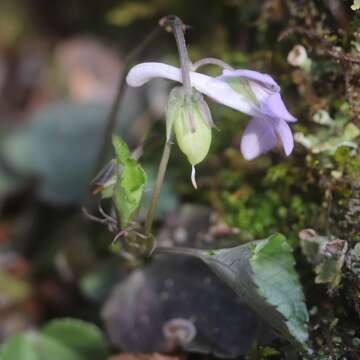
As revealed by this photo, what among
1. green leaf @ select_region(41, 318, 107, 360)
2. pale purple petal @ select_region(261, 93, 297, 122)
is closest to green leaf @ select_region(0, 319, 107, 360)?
green leaf @ select_region(41, 318, 107, 360)

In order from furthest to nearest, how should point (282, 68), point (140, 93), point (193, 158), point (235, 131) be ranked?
point (140, 93), point (235, 131), point (282, 68), point (193, 158)

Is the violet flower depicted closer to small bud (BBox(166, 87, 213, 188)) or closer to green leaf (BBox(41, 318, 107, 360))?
small bud (BBox(166, 87, 213, 188))

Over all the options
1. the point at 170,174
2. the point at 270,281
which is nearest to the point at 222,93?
A: the point at 270,281

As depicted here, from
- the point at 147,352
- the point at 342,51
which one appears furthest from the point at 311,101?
the point at 147,352

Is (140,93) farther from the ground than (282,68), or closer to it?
closer to it

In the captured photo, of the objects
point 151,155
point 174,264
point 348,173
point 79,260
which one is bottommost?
point 79,260

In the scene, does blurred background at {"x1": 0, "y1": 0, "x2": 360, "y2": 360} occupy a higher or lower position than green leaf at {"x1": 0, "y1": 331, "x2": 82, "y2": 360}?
higher

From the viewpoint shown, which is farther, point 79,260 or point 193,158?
point 79,260

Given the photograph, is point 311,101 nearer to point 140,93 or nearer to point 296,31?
point 296,31
